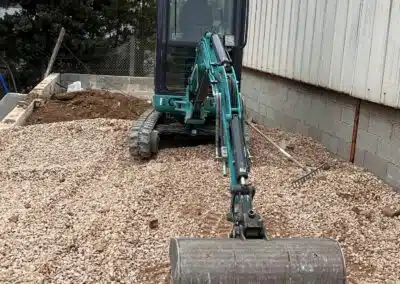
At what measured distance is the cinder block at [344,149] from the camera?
7369mm

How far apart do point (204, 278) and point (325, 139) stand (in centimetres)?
513

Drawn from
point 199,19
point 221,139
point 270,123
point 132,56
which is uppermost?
point 199,19

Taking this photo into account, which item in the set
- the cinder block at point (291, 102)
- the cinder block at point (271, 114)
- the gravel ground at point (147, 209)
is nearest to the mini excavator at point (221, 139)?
the gravel ground at point (147, 209)

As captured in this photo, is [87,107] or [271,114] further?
[87,107]

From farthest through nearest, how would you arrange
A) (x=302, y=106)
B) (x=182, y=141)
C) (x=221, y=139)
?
(x=302, y=106) → (x=182, y=141) → (x=221, y=139)

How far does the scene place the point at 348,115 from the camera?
7352 millimetres

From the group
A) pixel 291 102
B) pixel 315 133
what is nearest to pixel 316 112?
pixel 315 133

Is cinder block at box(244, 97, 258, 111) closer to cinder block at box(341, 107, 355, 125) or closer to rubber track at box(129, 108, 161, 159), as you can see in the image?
cinder block at box(341, 107, 355, 125)

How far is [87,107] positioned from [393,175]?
693 cm

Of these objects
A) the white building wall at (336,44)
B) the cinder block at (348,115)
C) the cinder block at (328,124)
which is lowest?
the cinder block at (328,124)

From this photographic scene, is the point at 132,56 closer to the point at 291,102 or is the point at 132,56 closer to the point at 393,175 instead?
the point at 291,102

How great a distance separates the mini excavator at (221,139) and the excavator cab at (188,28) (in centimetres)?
1

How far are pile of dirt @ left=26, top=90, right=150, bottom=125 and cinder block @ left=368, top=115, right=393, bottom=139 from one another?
549 cm

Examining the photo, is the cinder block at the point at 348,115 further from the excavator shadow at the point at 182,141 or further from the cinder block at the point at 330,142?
the excavator shadow at the point at 182,141
